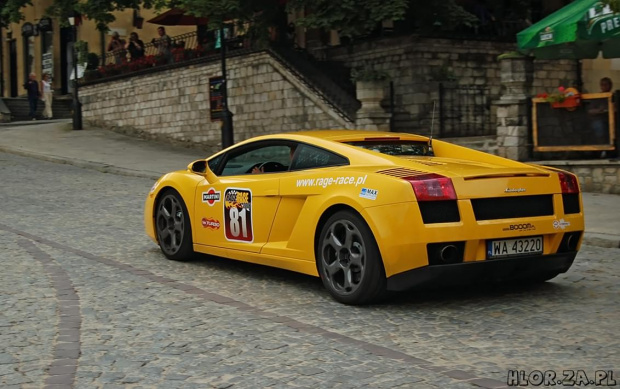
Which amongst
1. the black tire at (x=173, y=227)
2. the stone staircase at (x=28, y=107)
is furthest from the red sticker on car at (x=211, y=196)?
the stone staircase at (x=28, y=107)

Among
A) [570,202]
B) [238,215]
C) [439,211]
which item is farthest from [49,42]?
[439,211]

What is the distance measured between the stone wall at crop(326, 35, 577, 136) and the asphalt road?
43.2ft

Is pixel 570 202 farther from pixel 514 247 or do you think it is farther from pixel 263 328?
pixel 263 328

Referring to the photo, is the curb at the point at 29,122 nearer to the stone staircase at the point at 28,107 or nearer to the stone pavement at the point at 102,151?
the stone pavement at the point at 102,151

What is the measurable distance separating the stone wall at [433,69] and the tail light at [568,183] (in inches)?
566

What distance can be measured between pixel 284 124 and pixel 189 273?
1547 cm

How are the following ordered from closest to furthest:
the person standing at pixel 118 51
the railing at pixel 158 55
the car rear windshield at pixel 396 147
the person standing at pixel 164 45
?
1. the car rear windshield at pixel 396 147
2. the railing at pixel 158 55
3. the person standing at pixel 164 45
4. the person standing at pixel 118 51

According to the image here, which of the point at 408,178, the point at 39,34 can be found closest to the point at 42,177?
the point at 408,178

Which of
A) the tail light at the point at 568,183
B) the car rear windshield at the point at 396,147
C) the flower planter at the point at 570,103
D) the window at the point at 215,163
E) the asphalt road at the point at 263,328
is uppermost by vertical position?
the flower planter at the point at 570,103

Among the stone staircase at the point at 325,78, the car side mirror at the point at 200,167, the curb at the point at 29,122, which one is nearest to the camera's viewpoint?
the car side mirror at the point at 200,167

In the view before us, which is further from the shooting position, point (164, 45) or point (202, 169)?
point (164, 45)

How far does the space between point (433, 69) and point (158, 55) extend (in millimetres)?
9772

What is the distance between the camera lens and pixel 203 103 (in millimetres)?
26875

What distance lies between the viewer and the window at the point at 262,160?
7902 mm
